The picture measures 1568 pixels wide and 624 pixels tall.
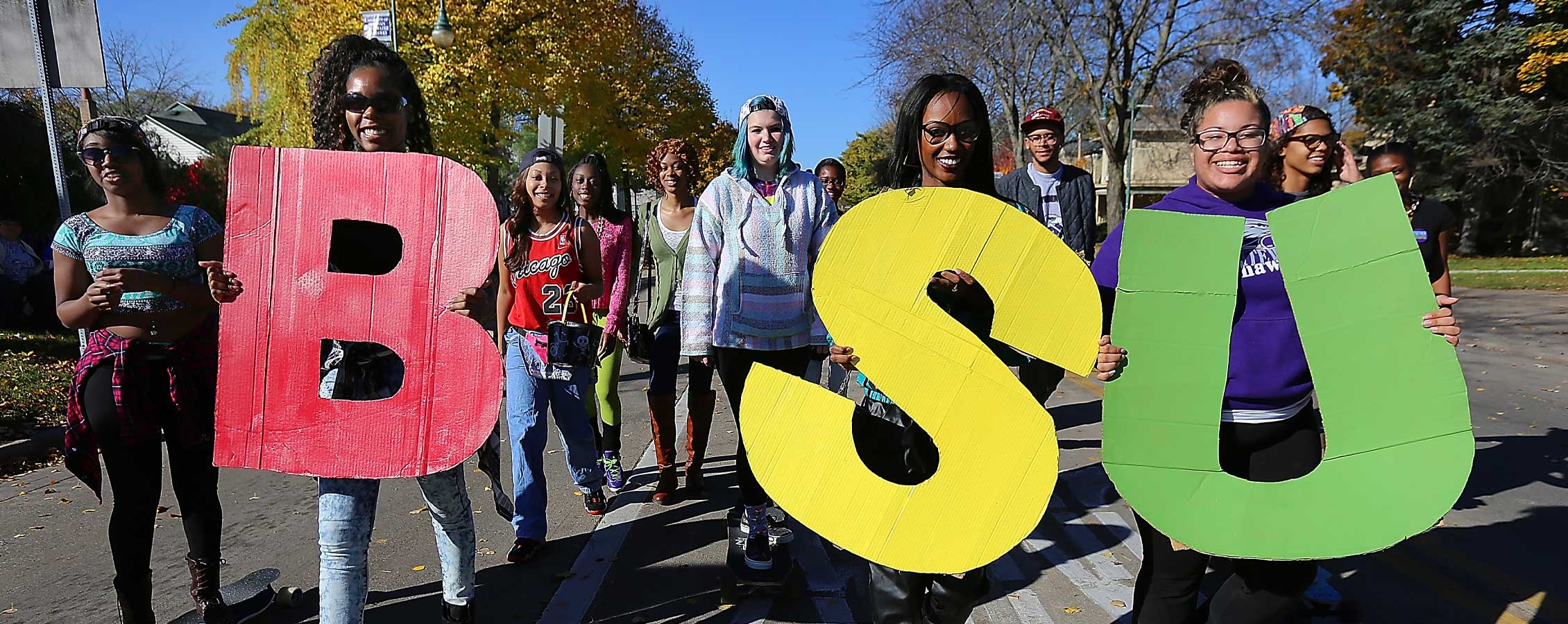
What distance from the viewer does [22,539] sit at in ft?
14.3

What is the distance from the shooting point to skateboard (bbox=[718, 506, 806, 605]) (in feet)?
→ 11.1

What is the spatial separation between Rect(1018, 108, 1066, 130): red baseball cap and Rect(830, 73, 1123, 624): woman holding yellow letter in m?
3.09

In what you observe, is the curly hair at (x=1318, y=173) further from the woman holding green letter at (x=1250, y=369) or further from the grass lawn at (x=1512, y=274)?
the grass lawn at (x=1512, y=274)

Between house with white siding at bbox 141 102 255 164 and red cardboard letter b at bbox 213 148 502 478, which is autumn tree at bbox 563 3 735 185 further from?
house with white siding at bbox 141 102 255 164

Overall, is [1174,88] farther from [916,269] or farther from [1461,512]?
[916,269]

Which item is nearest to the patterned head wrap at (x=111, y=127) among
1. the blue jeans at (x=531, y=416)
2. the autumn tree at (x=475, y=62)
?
the blue jeans at (x=531, y=416)

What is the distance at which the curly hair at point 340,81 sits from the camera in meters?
2.50

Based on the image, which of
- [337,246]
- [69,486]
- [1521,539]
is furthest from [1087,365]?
[69,486]

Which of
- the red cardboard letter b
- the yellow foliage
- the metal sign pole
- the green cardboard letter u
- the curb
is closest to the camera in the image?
the green cardboard letter u

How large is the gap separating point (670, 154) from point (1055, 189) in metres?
2.45

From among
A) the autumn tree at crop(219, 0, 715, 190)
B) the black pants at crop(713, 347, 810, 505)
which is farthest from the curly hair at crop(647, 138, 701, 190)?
the autumn tree at crop(219, 0, 715, 190)

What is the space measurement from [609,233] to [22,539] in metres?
3.48

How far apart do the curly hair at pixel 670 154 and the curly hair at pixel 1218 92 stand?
2837 millimetres

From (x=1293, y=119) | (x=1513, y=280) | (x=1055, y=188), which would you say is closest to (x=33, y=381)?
(x=1055, y=188)
